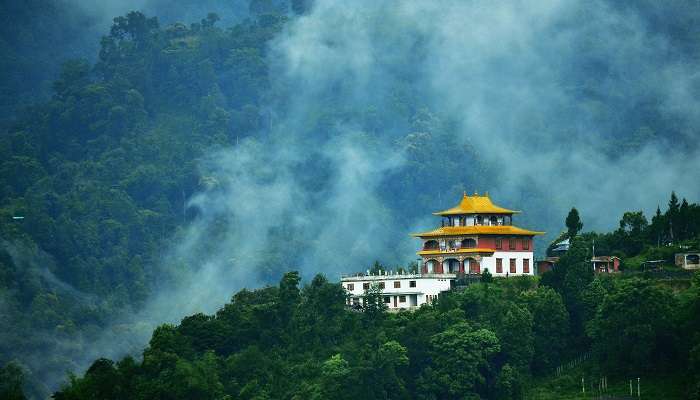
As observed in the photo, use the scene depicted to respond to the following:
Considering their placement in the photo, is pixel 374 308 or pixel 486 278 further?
pixel 486 278

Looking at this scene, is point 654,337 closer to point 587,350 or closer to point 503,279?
point 587,350

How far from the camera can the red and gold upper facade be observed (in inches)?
5295

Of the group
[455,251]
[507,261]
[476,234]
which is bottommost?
[507,261]

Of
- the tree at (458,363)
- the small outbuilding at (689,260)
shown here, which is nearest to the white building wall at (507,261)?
the tree at (458,363)

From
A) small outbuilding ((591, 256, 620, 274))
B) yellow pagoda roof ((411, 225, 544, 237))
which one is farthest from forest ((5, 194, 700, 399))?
yellow pagoda roof ((411, 225, 544, 237))

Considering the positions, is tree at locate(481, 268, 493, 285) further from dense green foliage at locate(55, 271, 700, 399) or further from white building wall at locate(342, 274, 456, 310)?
white building wall at locate(342, 274, 456, 310)

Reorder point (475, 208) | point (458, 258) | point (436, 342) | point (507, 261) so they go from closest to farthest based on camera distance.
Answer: point (436, 342)
point (507, 261)
point (458, 258)
point (475, 208)

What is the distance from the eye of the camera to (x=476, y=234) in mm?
134375

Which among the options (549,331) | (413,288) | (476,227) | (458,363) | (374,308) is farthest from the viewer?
(476,227)

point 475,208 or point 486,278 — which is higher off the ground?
point 475,208

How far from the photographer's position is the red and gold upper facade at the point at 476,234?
13450cm

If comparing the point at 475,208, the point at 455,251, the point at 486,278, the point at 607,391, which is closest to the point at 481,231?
Result: the point at 455,251

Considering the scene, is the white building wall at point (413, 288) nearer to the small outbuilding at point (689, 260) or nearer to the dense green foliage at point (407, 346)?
the dense green foliage at point (407, 346)

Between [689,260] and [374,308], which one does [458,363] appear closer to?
[374,308]
